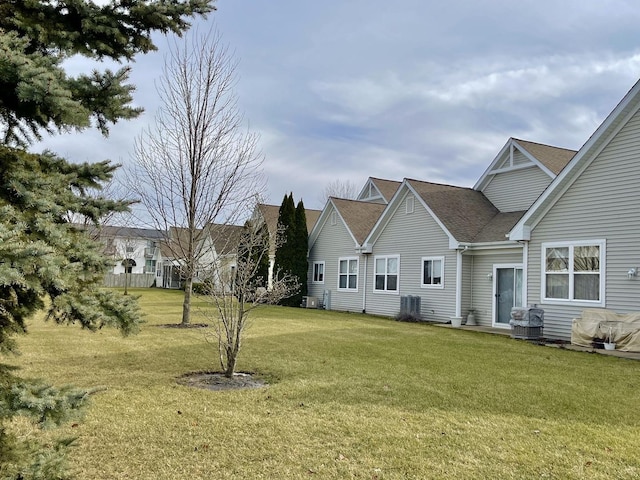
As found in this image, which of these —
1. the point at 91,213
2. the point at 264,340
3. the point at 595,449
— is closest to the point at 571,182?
the point at 264,340

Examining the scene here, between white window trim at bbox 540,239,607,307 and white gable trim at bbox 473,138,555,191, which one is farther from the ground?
white gable trim at bbox 473,138,555,191

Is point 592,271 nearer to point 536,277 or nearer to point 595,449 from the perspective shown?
point 536,277

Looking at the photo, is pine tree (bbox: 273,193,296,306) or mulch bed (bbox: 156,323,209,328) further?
pine tree (bbox: 273,193,296,306)

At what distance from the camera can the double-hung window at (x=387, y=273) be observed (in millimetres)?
21141

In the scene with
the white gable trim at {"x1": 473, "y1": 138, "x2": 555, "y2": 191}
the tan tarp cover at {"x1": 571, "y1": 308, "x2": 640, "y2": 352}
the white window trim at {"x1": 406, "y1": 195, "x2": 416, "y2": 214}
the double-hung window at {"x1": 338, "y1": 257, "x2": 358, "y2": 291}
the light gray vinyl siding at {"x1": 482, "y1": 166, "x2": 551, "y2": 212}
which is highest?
the white gable trim at {"x1": 473, "y1": 138, "x2": 555, "y2": 191}

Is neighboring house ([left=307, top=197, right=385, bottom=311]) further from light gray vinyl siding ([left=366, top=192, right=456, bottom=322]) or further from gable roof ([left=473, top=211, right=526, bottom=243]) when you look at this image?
gable roof ([left=473, top=211, right=526, bottom=243])

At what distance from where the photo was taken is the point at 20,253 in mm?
2041

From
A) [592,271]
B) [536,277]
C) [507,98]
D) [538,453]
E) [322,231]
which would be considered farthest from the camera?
[322,231]

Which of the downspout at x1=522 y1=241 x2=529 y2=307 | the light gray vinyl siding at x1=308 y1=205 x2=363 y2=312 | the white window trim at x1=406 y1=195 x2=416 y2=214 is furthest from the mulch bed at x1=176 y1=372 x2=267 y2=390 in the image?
the light gray vinyl siding at x1=308 y1=205 x2=363 y2=312

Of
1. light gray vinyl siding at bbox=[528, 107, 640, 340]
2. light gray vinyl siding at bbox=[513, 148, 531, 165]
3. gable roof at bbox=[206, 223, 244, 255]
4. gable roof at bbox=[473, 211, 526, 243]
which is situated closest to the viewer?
light gray vinyl siding at bbox=[528, 107, 640, 340]

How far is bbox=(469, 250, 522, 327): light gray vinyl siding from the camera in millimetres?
17125

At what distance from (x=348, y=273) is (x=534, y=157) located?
10097mm

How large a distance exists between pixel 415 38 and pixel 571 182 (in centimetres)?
593

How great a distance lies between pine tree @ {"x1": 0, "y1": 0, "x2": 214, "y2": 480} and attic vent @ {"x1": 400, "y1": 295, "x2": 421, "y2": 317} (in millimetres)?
16975
